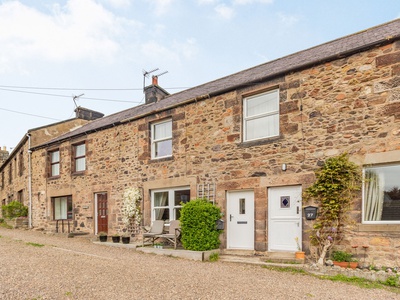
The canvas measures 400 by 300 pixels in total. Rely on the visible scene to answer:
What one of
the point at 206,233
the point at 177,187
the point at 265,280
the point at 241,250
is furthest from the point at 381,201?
the point at 177,187

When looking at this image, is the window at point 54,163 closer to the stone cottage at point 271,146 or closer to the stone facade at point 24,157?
the stone facade at point 24,157

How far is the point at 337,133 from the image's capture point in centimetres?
805

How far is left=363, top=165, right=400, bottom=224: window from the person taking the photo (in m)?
7.32

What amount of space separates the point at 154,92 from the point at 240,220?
8.43m

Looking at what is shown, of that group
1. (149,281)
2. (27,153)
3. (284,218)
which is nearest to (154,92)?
(27,153)

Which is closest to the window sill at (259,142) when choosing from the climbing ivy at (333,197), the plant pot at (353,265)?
the climbing ivy at (333,197)

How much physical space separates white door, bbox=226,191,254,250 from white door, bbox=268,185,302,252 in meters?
0.64

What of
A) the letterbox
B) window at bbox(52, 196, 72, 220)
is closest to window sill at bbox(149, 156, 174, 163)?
the letterbox

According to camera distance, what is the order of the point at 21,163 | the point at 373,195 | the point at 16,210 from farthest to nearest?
the point at 21,163 < the point at 16,210 < the point at 373,195

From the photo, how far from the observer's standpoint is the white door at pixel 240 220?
949cm

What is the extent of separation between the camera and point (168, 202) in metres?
11.6

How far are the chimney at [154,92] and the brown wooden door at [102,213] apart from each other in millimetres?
4905

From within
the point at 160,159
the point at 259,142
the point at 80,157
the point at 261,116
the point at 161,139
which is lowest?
the point at 160,159

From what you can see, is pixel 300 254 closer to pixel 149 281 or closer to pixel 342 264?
pixel 342 264
